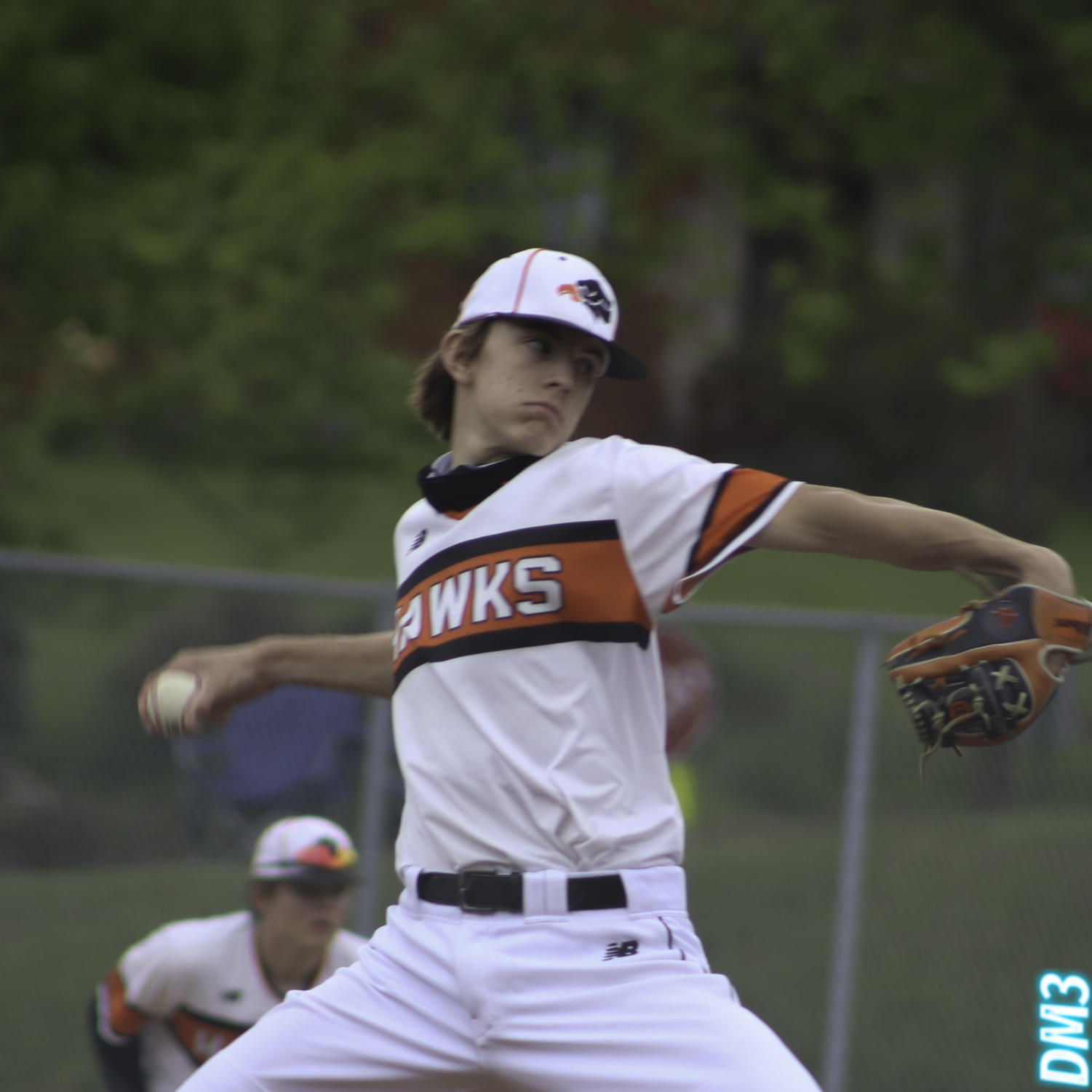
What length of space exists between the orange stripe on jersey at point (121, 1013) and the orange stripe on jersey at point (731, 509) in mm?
2987

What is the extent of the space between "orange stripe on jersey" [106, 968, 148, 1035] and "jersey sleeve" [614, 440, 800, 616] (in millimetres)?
2890

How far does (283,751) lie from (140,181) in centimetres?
640

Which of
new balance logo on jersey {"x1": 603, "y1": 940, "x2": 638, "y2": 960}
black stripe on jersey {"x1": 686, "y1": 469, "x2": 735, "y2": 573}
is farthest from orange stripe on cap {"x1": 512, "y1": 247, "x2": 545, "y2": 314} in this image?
new balance logo on jersey {"x1": 603, "y1": 940, "x2": 638, "y2": 960}

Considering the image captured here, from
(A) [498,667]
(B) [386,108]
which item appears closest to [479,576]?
(A) [498,667]

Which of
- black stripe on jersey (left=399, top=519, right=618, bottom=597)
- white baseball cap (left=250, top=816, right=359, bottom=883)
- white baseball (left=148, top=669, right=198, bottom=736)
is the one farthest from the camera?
white baseball cap (left=250, top=816, right=359, bottom=883)

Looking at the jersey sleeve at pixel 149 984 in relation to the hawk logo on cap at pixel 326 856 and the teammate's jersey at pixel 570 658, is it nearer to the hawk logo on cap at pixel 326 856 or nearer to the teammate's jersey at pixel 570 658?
the hawk logo on cap at pixel 326 856

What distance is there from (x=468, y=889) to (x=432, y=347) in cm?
1156

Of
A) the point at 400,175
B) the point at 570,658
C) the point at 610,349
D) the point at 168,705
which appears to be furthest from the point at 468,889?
the point at 400,175

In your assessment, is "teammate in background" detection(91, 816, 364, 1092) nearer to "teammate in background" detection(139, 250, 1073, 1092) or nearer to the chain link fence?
the chain link fence

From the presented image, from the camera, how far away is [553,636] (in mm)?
2719

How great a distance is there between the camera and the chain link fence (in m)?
6.13

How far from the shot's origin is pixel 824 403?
1639 cm

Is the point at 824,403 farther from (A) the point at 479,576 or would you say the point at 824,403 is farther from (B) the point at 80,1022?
(A) the point at 479,576

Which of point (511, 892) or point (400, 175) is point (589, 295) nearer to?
point (511, 892)
